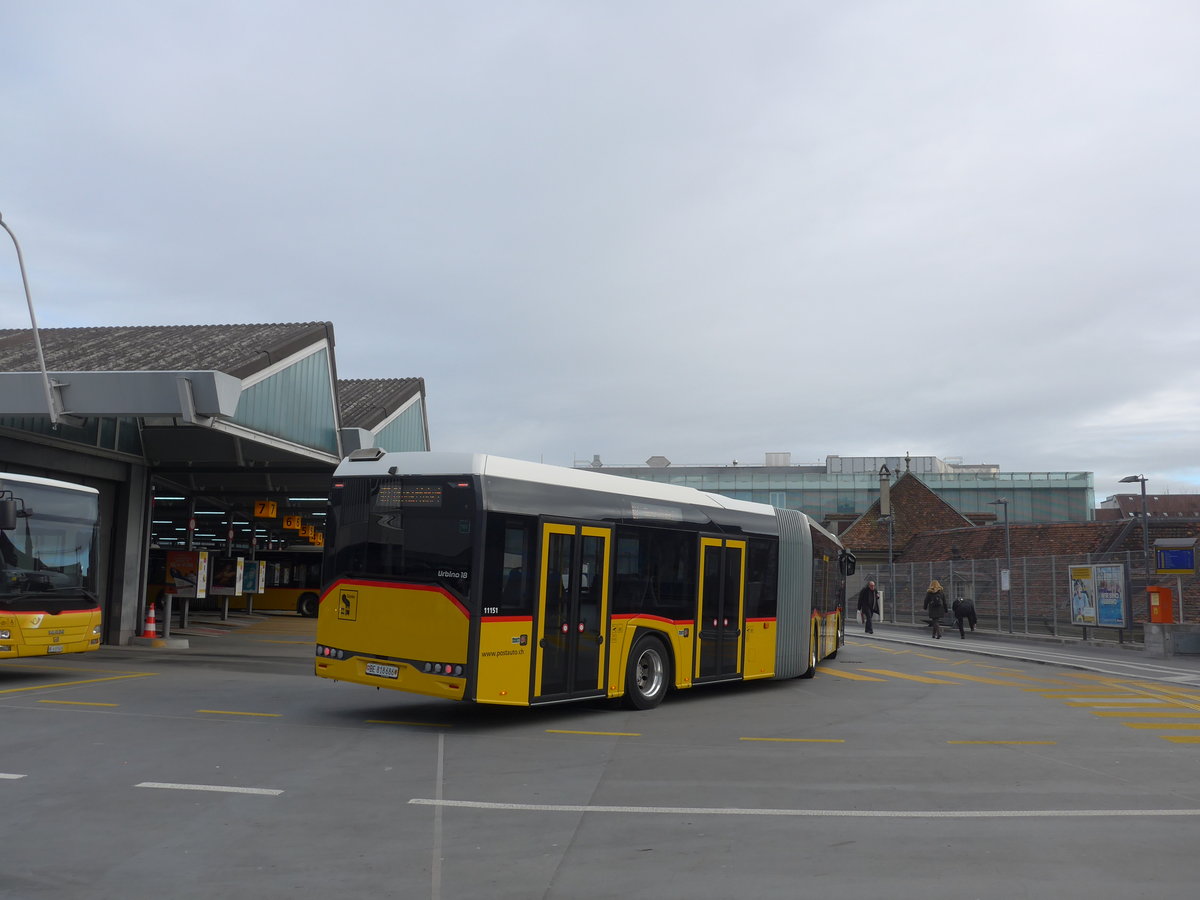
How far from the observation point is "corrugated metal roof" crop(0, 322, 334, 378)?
2036cm

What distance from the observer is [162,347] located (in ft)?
78.0

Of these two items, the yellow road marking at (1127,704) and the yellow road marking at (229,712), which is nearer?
the yellow road marking at (229,712)

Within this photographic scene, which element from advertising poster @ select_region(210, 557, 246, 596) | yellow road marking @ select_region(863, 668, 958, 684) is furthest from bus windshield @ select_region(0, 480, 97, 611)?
yellow road marking @ select_region(863, 668, 958, 684)

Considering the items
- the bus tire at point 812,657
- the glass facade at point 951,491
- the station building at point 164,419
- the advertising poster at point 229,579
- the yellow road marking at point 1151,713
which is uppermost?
the glass facade at point 951,491

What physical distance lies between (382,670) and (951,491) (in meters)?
79.9

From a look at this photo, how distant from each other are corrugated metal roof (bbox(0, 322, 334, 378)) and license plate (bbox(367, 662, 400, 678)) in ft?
30.3

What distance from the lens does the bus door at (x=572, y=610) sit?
11.9 meters

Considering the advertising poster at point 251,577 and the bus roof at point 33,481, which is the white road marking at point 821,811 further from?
the advertising poster at point 251,577

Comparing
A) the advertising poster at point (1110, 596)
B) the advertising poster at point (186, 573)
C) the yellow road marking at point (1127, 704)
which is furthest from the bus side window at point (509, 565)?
the advertising poster at point (1110, 596)

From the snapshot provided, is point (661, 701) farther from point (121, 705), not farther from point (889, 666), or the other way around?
point (889, 666)

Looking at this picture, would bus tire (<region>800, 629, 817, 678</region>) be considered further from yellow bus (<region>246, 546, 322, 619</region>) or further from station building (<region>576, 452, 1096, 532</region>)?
station building (<region>576, 452, 1096, 532</region>)

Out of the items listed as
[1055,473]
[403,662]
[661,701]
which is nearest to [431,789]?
[403,662]

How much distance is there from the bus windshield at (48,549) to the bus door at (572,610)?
27.2ft

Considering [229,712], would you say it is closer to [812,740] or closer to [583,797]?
[583,797]
